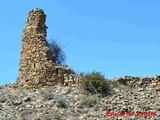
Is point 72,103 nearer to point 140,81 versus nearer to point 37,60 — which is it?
point 37,60

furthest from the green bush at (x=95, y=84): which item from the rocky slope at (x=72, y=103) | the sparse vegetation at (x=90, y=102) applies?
the sparse vegetation at (x=90, y=102)

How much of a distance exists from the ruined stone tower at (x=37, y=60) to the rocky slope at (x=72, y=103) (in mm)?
711

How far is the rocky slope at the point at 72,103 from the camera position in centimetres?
1694

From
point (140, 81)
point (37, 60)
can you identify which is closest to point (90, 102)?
point (140, 81)

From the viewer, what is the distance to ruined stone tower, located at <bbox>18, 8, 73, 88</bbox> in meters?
21.6

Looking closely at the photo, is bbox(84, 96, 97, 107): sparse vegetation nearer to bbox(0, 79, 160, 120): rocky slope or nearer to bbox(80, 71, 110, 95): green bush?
bbox(0, 79, 160, 120): rocky slope

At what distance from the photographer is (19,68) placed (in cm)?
2277

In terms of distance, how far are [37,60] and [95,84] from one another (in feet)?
10.7

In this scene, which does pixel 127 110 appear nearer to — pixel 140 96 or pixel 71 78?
pixel 140 96

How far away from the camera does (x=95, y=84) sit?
2042cm

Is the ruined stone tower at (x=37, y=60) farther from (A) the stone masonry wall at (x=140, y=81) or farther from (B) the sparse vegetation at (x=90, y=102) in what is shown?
(B) the sparse vegetation at (x=90, y=102)

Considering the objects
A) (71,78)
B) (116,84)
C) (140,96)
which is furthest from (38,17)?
(140,96)

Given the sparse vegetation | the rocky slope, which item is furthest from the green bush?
the sparse vegetation

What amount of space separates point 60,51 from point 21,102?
26.6ft
